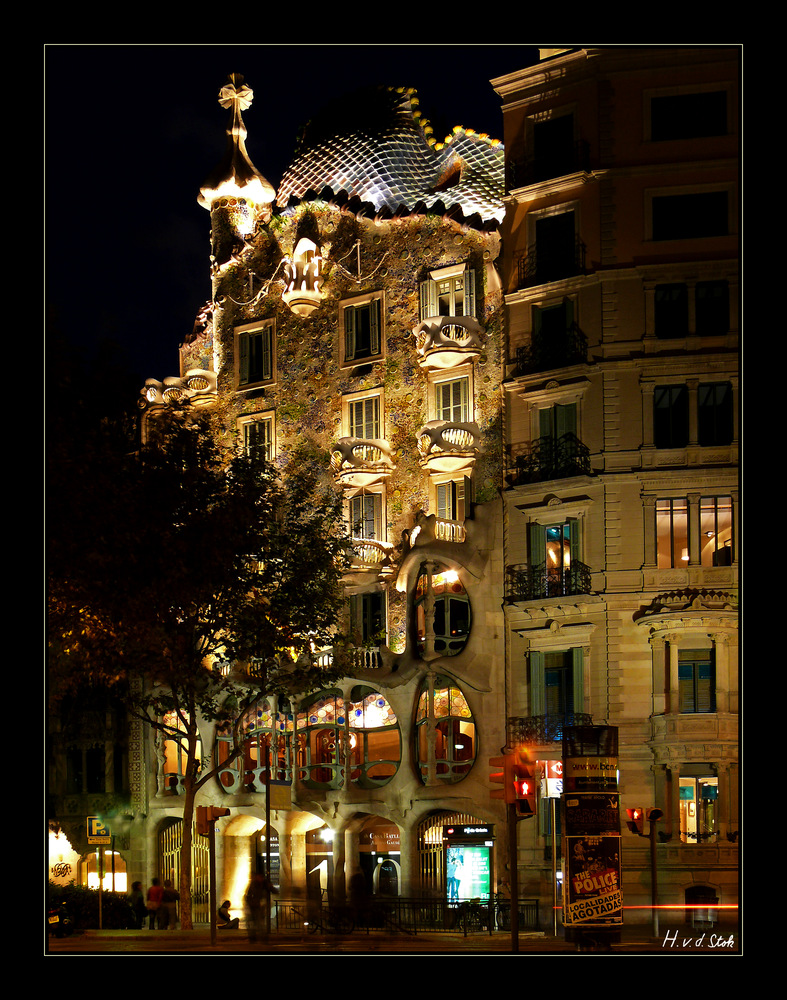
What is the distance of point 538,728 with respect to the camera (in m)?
43.1

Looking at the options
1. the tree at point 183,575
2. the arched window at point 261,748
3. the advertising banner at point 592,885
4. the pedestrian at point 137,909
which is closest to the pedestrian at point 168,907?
the pedestrian at point 137,909

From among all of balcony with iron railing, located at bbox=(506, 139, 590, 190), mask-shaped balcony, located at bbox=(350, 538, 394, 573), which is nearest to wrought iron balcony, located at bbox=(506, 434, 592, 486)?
mask-shaped balcony, located at bbox=(350, 538, 394, 573)

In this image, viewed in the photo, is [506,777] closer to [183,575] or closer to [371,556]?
[183,575]

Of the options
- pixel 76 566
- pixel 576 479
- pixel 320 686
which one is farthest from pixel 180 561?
pixel 576 479

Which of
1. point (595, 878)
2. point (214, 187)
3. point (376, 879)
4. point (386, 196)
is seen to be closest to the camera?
point (595, 878)

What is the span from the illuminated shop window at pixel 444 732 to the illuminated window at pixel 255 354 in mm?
13127

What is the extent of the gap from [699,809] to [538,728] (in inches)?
185

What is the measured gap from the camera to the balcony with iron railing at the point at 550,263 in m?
44.3

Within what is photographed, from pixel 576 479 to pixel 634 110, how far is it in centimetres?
1005

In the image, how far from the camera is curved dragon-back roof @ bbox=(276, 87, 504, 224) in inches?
1940

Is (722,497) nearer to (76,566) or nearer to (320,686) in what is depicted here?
(320,686)

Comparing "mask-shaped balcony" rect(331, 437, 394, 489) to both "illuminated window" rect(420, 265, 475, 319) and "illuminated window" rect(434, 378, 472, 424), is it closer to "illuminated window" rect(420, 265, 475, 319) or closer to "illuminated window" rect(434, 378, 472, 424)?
"illuminated window" rect(434, 378, 472, 424)

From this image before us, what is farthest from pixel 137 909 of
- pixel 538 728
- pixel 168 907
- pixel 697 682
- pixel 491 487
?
pixel 697 682

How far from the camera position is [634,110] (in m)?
44.0
